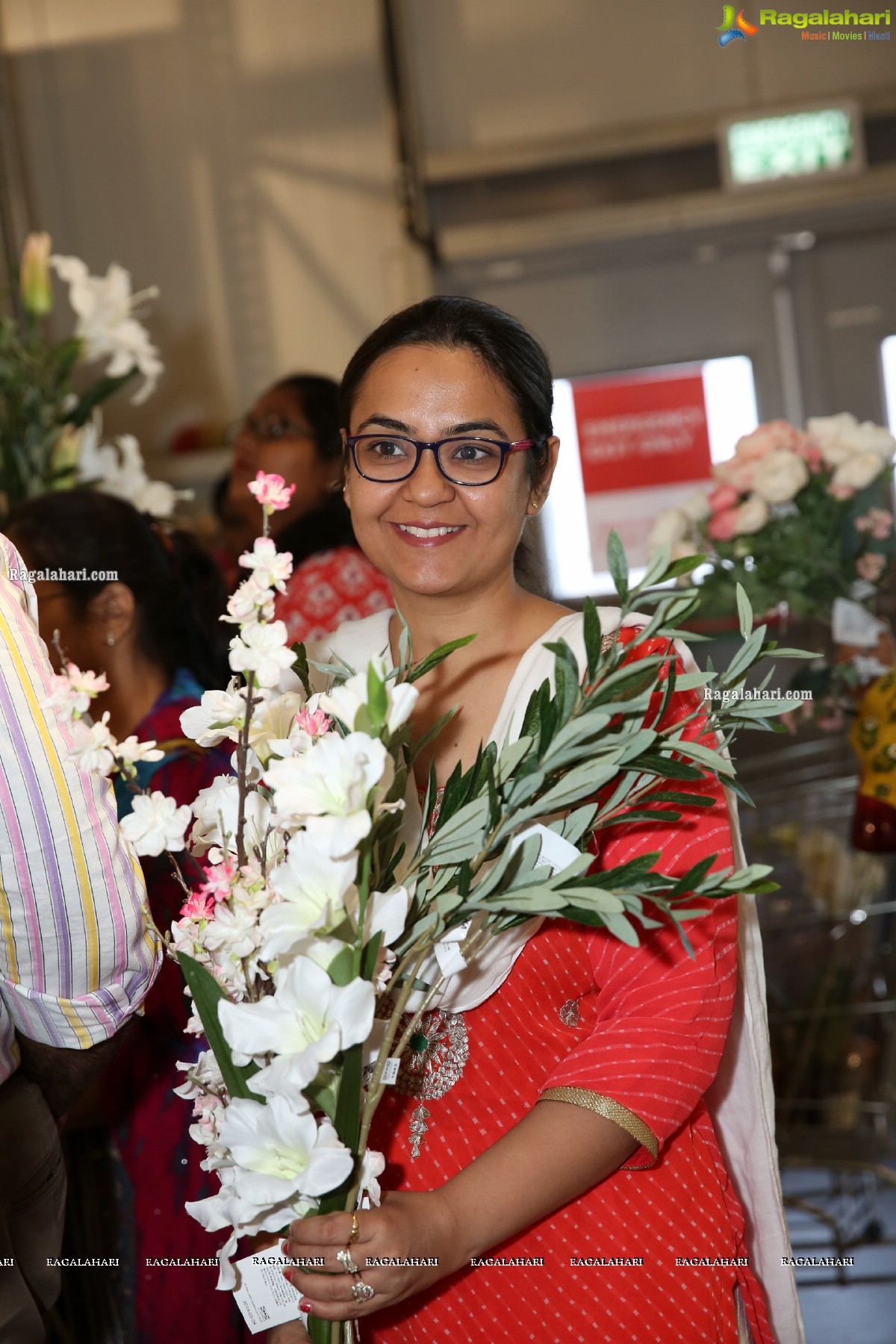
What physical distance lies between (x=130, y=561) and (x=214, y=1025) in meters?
1.11

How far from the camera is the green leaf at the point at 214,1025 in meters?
0.96

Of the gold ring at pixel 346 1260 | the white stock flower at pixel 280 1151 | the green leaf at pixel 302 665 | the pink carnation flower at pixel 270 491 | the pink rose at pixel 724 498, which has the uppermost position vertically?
the pink carnation flower at pixel 270 491

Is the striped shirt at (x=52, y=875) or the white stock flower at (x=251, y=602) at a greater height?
the white stock flower at (x=251, y=602)

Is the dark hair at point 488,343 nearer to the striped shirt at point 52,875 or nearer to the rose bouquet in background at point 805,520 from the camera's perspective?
the striped shirt at point 52,875

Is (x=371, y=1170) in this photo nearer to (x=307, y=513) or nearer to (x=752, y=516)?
(x=307, y=513)

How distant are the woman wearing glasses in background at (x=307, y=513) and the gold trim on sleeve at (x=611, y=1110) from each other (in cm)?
125

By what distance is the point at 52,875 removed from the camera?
1.08 meters

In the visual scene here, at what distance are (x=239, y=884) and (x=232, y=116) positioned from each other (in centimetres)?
420

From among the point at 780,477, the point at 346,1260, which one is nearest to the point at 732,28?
the point at 780,477

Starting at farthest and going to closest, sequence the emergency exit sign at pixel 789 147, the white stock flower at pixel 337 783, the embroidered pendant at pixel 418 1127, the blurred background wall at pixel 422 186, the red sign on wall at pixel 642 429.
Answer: the red sign on wall at pixel 642 429 < the blurred background wall at pixel 422 186 < the emergency exit sign at pixel 789 147 < the embroidered pendant at pixel 418 1127 < the white stock flower at pixel 337 783

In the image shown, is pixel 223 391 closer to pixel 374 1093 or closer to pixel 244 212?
pixel 244 212

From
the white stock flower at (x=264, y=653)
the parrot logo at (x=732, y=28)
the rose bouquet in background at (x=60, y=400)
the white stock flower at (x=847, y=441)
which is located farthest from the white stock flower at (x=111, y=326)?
the parrot logo at (x=732, y=28)

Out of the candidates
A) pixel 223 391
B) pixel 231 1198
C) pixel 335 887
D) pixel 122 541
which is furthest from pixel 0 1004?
pixel 223 391

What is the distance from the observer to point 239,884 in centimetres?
95
